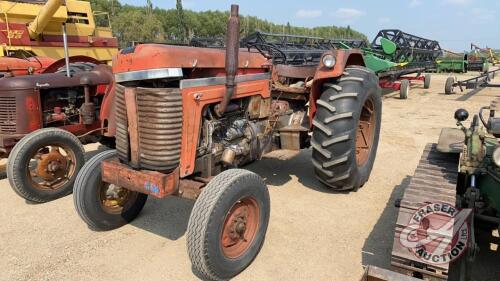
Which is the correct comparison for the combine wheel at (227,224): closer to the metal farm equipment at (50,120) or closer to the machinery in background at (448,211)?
the machinery in background at (448,211)

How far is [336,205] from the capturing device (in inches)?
160

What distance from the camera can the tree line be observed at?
104 feet

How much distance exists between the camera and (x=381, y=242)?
329 centimetres

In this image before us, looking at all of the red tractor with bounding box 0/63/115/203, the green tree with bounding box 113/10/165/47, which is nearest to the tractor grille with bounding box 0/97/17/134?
the red tractor with bounding box 0/63/115/203

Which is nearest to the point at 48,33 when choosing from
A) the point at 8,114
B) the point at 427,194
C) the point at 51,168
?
the point at 8,114

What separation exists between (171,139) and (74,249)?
1377mm

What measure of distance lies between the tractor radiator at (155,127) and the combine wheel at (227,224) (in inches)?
15.3

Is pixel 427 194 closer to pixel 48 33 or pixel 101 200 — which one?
pixel 101 200

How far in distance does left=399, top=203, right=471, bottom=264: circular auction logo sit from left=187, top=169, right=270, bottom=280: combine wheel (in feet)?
3.42

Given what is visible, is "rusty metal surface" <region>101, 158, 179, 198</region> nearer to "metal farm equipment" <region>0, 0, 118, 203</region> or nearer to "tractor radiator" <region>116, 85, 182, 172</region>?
"tractor radiator" <region>116, 85, 182, 172</region>

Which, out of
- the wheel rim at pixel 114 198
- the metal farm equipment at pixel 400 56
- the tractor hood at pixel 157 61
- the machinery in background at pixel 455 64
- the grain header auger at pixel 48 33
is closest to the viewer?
the tractor hood at pixel 157 61

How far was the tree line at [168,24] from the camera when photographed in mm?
31650

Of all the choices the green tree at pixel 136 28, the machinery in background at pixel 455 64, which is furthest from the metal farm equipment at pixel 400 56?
the green tree at pixel 136 28

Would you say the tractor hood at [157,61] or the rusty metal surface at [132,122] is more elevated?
the tractor hood at [157,61]
